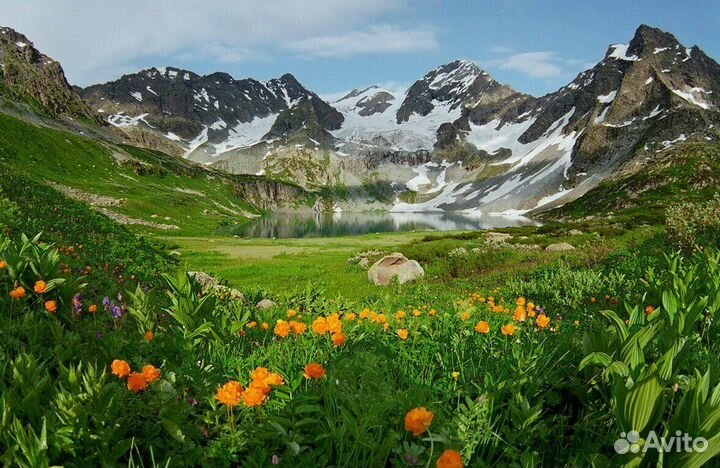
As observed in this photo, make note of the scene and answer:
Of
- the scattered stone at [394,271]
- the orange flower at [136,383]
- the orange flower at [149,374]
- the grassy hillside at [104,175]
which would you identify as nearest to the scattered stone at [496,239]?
the scattered stone at [394,271]

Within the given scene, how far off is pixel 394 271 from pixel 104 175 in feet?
552

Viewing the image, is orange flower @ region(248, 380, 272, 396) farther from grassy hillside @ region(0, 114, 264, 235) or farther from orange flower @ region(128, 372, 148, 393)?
grassy hillside @ region(0, 114, 264, 235)

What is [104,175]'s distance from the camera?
15950 centimetres

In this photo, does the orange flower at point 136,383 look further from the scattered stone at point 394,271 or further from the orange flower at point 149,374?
the scattered stone at point 394,271

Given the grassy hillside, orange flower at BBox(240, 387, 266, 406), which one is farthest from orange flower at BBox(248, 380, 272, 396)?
the grassy hillside

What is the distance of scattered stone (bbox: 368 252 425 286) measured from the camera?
25469 mm

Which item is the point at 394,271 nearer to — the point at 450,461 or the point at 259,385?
the point at 259,385

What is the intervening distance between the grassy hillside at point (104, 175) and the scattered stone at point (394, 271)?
8789 cm

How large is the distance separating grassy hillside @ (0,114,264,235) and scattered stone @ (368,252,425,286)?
87889mm

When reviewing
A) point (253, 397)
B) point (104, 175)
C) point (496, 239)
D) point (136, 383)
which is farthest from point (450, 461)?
point (104, 175)

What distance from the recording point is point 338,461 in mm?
2729

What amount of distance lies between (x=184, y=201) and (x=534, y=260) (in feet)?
474

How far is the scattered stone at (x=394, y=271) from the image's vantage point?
83.6 feet

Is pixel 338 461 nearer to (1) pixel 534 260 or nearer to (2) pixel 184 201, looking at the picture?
(1) pixel 534 260
